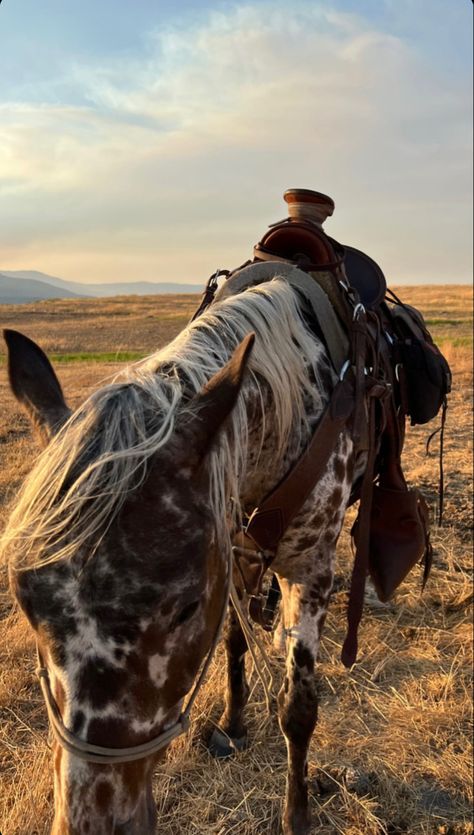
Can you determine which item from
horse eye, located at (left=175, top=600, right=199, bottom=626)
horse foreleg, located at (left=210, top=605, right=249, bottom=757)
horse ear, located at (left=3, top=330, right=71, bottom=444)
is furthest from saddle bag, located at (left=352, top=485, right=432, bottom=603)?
horse ear, located at (left=3, top=330, right=71, bottom=444)

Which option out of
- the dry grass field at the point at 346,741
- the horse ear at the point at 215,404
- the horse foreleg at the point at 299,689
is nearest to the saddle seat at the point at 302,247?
the dry grass field at the point at 346,741

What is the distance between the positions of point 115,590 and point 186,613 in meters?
0.21

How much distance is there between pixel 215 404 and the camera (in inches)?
51.0

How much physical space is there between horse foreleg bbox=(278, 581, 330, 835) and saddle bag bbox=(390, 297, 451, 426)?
1295mm

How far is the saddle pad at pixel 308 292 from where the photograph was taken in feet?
7.01

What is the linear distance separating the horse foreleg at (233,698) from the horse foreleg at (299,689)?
1.55 feet

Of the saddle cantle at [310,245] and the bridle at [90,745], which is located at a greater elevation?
the saddle cantle at [310,245]

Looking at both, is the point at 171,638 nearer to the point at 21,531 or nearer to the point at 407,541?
the point at 21,531

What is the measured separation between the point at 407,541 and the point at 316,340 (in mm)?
1313

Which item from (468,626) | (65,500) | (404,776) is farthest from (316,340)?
(468,626)

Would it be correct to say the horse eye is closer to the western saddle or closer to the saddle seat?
the western saddle

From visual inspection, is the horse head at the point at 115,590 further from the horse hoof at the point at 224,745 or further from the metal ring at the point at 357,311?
the horse hoof at the point at 224,745

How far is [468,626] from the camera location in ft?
11.5

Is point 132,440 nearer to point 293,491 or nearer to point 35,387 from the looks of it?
point 35,387
